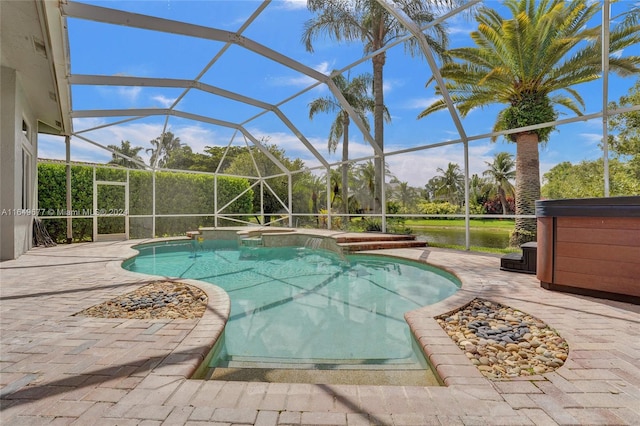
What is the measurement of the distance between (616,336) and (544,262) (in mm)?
→ 1528

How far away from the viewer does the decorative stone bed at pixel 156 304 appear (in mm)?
3069

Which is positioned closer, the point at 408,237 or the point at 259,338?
the point at 259,338

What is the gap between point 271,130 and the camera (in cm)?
1233

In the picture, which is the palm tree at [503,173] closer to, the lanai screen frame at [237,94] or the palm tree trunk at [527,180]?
the palm tree trunk at [527,180]

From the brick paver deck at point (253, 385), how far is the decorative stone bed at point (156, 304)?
195mm

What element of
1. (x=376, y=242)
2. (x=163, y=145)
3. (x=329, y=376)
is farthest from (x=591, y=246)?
(x=163, y=145)

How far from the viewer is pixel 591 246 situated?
11.3 feet

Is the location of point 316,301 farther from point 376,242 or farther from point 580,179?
point 580,179

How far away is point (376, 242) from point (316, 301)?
4305 mm

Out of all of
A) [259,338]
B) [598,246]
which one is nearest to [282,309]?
[259,338]

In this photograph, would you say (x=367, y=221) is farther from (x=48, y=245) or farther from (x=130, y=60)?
(x=48, y=245)

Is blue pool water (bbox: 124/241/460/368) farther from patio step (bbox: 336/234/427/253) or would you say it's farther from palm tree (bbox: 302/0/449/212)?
palm tree (bbox: 302/0/449/212)

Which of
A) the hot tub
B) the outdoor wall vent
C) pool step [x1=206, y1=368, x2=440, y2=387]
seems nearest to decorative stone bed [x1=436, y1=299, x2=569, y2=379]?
pool step [x1=206, y1=368, x2=440, y2=387]

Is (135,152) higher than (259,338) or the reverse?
higher
